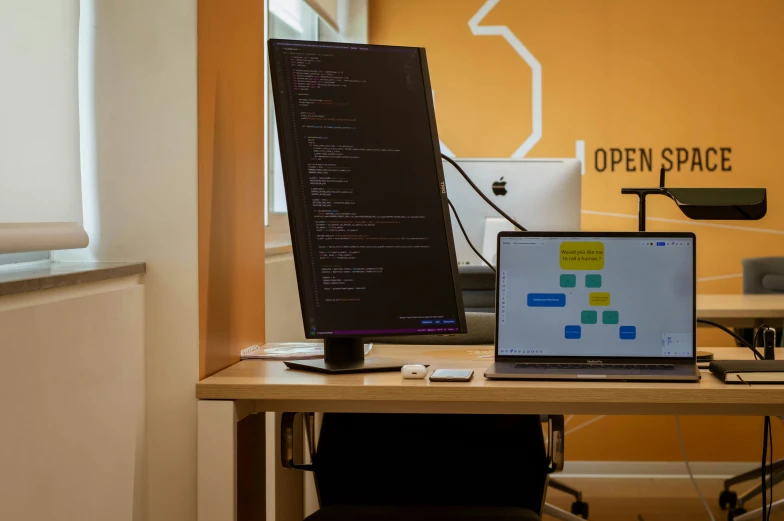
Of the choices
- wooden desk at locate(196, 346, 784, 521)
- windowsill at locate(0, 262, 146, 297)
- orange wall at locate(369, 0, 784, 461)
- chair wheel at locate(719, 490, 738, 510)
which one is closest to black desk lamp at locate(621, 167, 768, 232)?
wooden desk at locate(196, 346, 784, 521)

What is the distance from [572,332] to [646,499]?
232 centimetres

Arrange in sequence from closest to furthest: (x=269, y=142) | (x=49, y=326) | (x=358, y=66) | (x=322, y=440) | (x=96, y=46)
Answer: (x=49, y=326) → (x=96, y=46) → (x=358, y=66) → (x=322, y=440) → (x=269, y=142)

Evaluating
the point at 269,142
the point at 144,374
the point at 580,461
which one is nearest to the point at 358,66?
the point at 144,374

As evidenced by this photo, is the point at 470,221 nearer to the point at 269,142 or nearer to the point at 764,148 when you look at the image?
the point at 269,142

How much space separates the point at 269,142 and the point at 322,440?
4.57ft

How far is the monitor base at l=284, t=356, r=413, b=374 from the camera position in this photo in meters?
1.62

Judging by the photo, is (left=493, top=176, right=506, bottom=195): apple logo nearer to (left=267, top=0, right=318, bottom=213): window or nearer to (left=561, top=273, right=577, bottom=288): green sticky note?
(left=267, top=0, right=318, bottom=213): window

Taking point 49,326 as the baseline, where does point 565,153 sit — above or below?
above

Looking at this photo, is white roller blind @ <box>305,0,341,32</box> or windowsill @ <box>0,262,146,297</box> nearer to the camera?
windowsill @ <box>0,262,146,297</box>

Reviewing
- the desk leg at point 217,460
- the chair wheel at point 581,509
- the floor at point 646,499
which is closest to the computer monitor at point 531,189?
the chair wheel at point 581,509

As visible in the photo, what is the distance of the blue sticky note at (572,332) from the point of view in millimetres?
1625

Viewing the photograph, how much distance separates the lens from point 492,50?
4293mm

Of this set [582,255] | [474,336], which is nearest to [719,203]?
[582,255]

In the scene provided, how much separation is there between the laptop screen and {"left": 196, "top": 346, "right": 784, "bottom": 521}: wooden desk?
13cm
